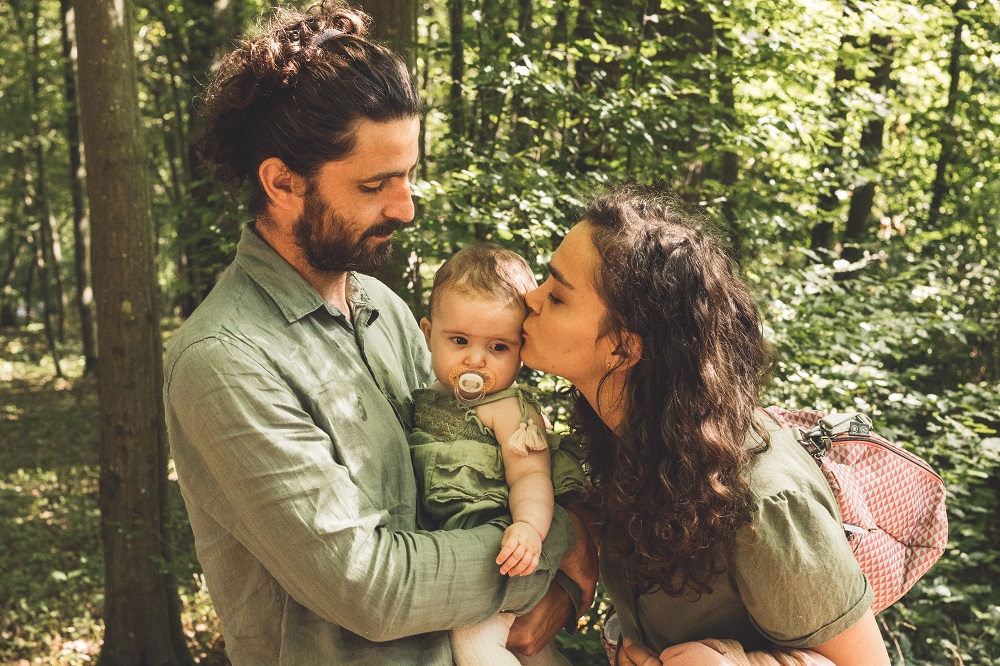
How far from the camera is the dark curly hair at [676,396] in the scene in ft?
6.24

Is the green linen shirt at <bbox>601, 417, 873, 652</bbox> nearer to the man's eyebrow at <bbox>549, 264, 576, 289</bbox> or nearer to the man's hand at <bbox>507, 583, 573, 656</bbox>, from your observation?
the man's hand at <bbox>507, 583, 573, 656</bbox>

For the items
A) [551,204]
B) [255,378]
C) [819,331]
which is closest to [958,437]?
[819,331]

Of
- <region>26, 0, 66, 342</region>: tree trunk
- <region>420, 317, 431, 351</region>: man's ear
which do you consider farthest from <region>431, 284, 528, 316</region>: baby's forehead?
<region>26, 0, 66, 342</region>: tree trunk

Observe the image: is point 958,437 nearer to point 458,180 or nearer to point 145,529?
point 458,180

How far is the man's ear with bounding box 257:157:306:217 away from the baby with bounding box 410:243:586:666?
0.45 meters

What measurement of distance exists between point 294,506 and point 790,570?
1.07 meters

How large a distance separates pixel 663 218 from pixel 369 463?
0.98m

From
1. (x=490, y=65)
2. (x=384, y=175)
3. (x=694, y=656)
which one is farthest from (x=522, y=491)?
(x=490, y=65)

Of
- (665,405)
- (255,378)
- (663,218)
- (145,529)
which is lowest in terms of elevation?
(145,529)

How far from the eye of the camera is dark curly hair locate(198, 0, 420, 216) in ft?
7.00

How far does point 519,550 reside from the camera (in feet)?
6.42

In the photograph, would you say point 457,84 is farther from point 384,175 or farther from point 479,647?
point 479,647

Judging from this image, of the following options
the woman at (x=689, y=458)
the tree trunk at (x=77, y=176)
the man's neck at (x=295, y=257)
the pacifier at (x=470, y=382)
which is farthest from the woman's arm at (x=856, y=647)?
the tree trunk at (x=77, y=176)

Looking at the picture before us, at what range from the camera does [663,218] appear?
215 centimetres
